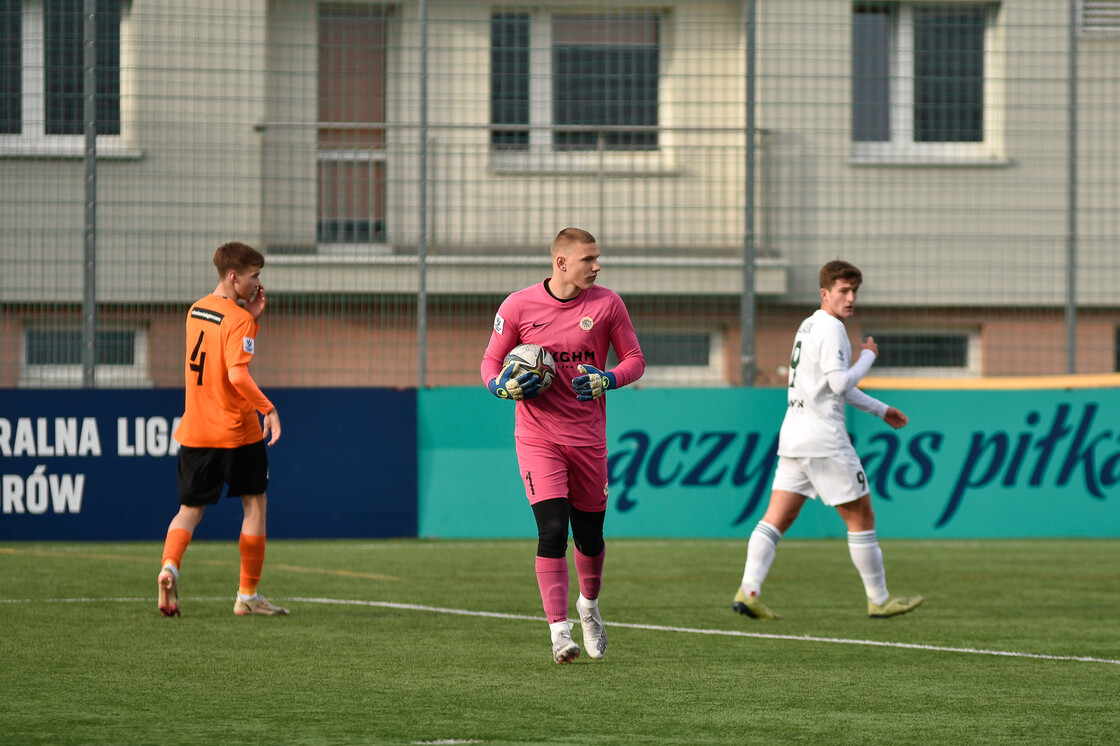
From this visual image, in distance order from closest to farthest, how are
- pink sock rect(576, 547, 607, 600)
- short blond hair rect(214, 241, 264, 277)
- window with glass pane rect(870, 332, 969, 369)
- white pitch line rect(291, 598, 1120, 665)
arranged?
pink sock rect(576, 547, 607, 600)
white pitch line rect(291, 598, 1120, 665)
short blond hair rect(214, 241, 264, 277)
window with glass pane rect(870, 332, 969, 369)

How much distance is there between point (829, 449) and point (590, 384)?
2.14m

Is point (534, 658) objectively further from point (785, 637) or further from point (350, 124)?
point (350, 124)

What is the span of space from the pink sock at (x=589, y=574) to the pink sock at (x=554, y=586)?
6.4 inches

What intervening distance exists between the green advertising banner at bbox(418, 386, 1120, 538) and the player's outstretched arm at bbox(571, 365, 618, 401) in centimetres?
560

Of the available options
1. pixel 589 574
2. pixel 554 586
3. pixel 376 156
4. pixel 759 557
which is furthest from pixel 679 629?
pixel 376 156

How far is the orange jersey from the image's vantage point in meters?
7.32

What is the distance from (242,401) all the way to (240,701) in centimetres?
258

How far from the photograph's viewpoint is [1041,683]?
5633mm

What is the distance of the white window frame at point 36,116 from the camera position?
1152cm

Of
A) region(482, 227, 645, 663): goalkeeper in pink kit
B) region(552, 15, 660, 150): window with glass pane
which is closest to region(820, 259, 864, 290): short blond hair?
region(482, 227, 645, 663): goalkeeper in pink kit

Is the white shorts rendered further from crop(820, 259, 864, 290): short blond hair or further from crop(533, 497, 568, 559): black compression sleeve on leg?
crop(533, 497, 568, 559): black compression sleeve on leg

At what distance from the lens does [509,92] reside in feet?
41.0

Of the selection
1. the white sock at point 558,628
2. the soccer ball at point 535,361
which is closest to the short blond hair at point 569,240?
the soccer ball at point 535,361

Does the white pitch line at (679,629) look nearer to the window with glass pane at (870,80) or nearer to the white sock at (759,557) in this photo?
the white sock at (759,557)
